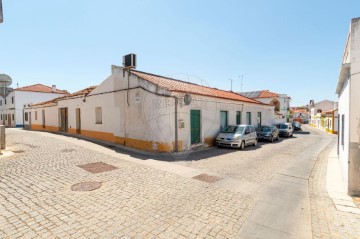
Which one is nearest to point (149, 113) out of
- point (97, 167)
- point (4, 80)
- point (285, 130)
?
point (97, 167)

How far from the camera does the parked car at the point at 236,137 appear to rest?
12680 mm

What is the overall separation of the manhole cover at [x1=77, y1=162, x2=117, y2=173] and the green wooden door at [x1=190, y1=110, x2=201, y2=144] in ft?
18.8

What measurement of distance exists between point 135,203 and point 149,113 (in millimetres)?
7020

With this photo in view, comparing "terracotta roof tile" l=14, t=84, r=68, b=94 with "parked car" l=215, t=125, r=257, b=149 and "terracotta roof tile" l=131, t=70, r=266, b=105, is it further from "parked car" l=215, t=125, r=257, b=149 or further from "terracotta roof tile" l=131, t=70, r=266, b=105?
"parked car" l=215, t=125, r=257, b=149

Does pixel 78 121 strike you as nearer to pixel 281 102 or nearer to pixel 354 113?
pixel 354 113

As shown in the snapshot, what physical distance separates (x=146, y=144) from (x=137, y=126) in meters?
1.29

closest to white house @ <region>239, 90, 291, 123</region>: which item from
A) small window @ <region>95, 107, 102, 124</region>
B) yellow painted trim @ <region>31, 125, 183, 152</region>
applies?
yellow painted trim @ <region>31, 125, 183, 152</region>

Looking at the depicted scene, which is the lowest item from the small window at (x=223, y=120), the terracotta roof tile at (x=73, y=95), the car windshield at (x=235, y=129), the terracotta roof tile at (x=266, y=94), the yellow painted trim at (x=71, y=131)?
the yellow painted trim at (x=71, y=131)

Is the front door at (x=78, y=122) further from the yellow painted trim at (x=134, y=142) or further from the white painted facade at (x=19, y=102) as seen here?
the white painted facade at (x=19, y=102)

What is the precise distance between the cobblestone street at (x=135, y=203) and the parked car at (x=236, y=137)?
451 centimetres

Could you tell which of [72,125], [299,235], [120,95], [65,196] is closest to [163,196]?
[65,196]

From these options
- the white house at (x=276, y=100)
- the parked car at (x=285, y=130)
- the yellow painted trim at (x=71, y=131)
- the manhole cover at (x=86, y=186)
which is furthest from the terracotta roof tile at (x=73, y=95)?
the white house at (x=276, y=100)

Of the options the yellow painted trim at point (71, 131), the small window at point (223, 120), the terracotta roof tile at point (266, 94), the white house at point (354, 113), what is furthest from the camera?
the terracotta roof tile at point (266, 94)

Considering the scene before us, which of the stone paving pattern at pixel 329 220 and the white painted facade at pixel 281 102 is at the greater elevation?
the white painted facade at pixel 281 102
